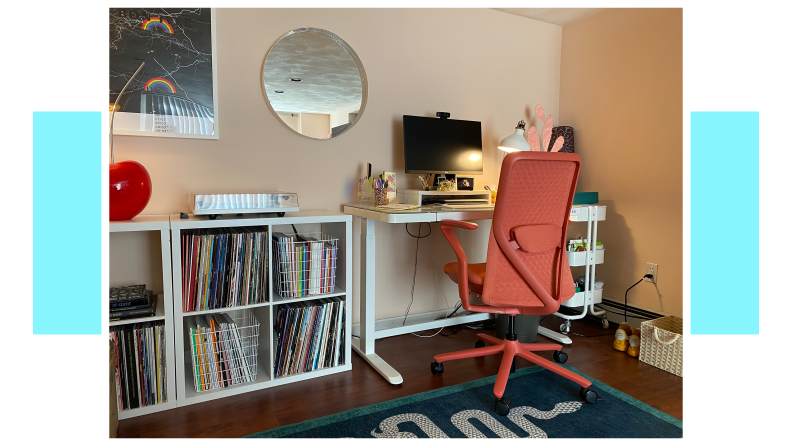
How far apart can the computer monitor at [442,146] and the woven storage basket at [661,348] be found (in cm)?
129

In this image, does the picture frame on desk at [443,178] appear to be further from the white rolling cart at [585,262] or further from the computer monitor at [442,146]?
the white rolling cart at [585,262]

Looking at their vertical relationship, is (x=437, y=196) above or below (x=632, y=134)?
below

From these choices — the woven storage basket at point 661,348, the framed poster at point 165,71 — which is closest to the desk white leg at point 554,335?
the woven storage basket at point 661,348

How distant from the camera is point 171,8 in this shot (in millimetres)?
2273

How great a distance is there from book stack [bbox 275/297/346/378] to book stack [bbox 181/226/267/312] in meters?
0.17

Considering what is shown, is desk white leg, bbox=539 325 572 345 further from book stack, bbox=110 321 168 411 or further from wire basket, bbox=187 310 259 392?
book stack, bbox=110 321 168 411

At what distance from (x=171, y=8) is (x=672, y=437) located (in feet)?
9.04

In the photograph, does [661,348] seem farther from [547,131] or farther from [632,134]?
[547,131]

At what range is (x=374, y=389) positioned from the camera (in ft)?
7.23

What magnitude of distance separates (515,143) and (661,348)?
138 cm

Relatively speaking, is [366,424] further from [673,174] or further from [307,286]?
[673,174]

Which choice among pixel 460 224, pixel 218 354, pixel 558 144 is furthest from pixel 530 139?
pixel 218 354

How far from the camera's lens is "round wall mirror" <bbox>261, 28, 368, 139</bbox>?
2539mm
